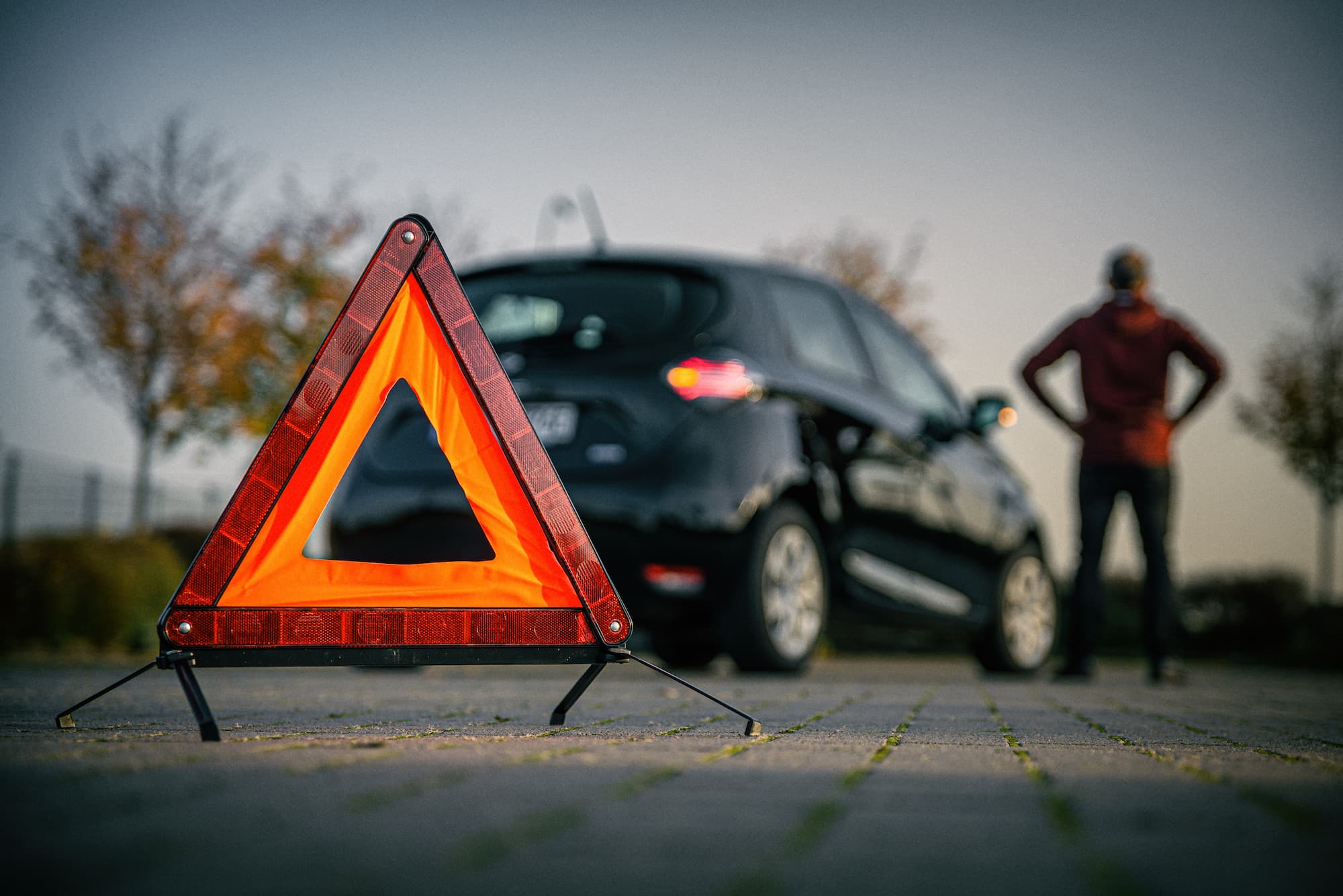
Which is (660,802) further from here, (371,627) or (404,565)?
(404,565)

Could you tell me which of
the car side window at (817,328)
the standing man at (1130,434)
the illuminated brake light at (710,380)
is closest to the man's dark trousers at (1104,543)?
the standing man at (1130,434)

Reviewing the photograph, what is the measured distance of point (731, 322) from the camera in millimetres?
6387

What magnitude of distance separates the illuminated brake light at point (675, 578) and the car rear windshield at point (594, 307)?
966 mm

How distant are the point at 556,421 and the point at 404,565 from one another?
8.34ft

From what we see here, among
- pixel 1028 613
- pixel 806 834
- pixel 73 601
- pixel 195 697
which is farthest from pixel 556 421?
pixel 73 601

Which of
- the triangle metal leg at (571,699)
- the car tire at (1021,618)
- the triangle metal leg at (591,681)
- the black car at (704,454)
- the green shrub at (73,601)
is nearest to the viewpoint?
the triangle metal leg at (591,681)

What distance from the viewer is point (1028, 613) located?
8.59 meters

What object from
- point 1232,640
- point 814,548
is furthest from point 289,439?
point 1232,640

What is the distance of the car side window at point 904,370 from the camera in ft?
24.7

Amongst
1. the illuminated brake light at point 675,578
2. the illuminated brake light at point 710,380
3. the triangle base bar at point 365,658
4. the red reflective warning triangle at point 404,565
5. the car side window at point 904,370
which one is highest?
the car side window at point 904,370

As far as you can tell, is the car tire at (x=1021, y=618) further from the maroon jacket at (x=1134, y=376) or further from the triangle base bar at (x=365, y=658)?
the triangle base bar at (x=365, y=658)

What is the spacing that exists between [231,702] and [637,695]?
1.41 metres

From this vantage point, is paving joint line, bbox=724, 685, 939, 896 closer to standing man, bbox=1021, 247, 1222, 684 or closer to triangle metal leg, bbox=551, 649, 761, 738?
triangle metal leg, bbox=551, 649, 761, 738

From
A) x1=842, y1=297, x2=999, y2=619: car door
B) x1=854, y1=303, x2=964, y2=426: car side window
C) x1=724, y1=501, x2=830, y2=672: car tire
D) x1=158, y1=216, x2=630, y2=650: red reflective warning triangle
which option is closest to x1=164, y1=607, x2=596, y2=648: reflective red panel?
x1=158, y1=216, x2=630, y2=650: red reflective warning triangle
